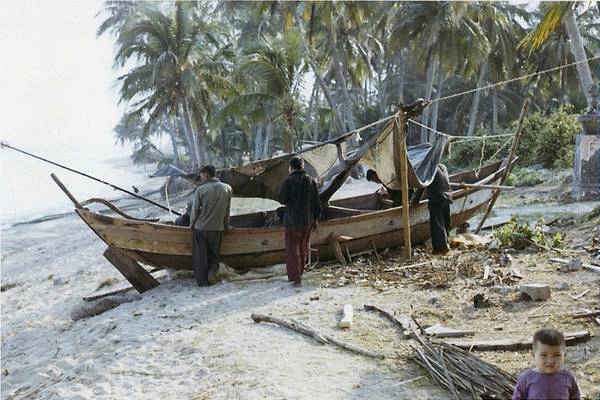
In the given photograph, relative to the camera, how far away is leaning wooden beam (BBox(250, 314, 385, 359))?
474 cm

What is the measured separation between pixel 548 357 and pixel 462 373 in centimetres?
130

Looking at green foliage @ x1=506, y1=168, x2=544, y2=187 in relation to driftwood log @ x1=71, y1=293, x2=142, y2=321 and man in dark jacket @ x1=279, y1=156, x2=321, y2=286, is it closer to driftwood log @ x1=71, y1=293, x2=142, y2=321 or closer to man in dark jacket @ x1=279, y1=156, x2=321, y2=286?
man in dark jacket @ x1=279, y1=156, x2=321, y2=286

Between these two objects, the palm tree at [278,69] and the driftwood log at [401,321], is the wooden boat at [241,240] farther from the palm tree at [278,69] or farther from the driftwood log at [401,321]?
the palm tree at [278,69]

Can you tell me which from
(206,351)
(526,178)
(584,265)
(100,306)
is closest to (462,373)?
(206,351)

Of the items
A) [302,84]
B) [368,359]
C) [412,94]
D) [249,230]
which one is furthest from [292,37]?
[412,94]

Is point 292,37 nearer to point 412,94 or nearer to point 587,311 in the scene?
point 587,311

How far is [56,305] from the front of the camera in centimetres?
944

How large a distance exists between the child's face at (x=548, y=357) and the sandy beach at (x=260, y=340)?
1212 millimetres

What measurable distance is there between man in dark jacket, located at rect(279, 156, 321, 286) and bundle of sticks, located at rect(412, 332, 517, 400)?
285 centimetres

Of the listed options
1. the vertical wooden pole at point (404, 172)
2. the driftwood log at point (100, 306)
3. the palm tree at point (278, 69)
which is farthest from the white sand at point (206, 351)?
the palm tree at point (278, 69)

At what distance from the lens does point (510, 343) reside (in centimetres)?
456

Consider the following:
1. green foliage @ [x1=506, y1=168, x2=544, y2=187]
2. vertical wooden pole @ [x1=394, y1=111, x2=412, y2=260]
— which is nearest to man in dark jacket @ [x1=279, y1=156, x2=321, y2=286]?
vertical wooden pole @ [x1=394, y1=111, x2=412, y2=260]

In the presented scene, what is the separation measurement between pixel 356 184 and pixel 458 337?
1739 cm

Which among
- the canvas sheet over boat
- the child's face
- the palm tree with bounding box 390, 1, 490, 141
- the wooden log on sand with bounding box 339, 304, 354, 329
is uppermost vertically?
the palm tree with bounding box 390, 1, 490, 141
